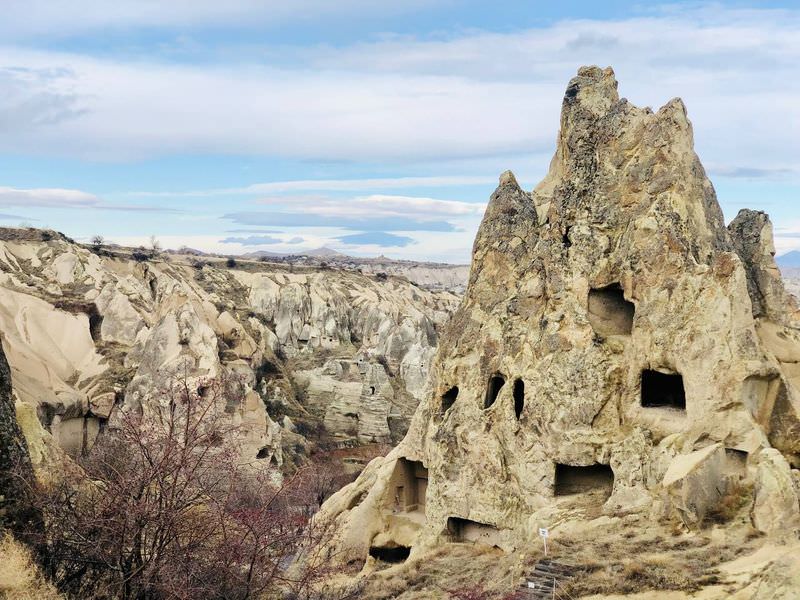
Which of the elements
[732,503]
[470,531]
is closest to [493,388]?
[470,531]

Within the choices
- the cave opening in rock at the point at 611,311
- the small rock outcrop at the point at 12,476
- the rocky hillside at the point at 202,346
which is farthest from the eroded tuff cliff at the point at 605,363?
the small rock outcrop at the point at 12,476

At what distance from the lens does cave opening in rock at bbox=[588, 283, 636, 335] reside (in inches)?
617

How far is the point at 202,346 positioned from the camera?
32.0 m

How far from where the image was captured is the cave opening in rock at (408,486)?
1855 cm

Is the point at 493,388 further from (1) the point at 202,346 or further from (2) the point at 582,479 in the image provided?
(1) the point at 202,346

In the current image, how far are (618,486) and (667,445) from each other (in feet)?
3.49

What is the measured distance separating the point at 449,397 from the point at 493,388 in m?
1.18

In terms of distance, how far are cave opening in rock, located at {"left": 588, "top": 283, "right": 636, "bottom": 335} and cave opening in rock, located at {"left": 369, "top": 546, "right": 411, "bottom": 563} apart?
611cm

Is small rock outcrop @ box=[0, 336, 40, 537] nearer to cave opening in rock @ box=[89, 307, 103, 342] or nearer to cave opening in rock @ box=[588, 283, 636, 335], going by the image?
cave opening in rock @ box=[588, 283, 636, 335]

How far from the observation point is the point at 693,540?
11891 millimetres

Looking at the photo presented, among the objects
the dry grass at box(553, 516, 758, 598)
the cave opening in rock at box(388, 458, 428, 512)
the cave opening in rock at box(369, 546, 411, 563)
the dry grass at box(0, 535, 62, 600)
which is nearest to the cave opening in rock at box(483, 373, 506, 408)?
the cave opening in rock at box(388, 458, 428, 512)

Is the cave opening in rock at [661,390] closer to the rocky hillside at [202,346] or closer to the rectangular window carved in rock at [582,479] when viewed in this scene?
the rectangular window carved in rock at [582,479]

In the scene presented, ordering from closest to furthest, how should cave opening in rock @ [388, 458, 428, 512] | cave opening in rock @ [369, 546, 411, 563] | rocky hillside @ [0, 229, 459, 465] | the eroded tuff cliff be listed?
the eroded tuff cliff
cave opening in rock @ [369, 546, 411, 563]
cave opening in rock @ [388, 458, 428, 512]
rocky hillside @ [0, 229, 459, 465]

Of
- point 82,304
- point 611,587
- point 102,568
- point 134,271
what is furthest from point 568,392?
point 134,271
